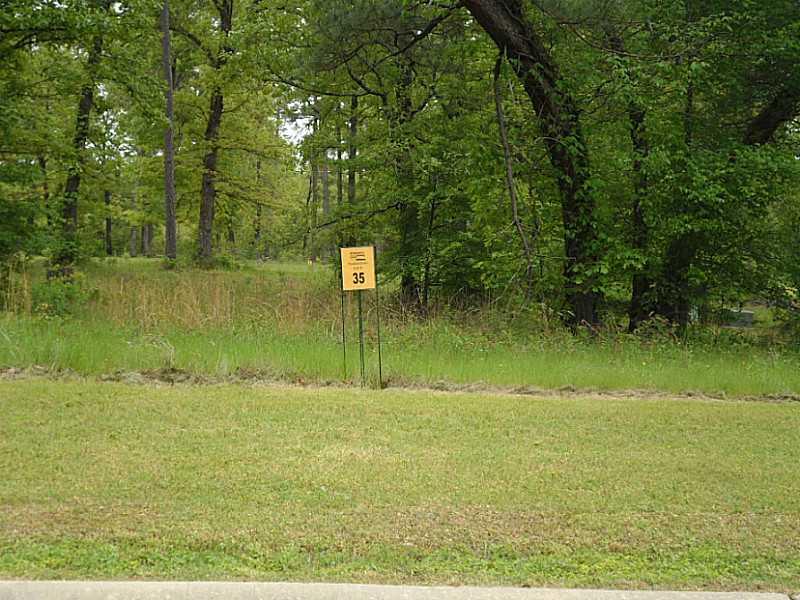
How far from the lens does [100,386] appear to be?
8039 millimetres

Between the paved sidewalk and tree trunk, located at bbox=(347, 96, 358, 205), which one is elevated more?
tree trunk, located at bbox=(347, 96, 358, 205)

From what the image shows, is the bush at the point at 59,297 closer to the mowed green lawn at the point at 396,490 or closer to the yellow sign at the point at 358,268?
the mowed green lawn at the point at 396,490

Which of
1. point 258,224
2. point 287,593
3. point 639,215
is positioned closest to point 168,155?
point 639,215

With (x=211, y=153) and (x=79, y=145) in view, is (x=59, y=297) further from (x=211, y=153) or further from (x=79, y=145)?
(x=211, y=153)

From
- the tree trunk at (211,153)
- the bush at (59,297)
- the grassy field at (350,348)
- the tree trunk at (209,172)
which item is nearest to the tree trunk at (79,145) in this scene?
the bush at (59,297)

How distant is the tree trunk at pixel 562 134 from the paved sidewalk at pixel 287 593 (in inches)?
387

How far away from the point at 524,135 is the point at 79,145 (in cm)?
1264

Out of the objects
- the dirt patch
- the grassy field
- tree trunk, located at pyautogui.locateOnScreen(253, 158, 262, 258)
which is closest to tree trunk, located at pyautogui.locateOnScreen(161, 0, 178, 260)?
tree trunk, located at pyautogui.locateOnScreen(253, 158, 262, 258)

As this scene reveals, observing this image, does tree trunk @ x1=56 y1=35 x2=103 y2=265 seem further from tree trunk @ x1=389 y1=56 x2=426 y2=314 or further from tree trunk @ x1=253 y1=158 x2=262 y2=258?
tree trunk @ x1=253 y1=158 x2=262 y2=258

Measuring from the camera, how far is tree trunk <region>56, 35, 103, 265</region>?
18781 mm

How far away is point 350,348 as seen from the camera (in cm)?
1023

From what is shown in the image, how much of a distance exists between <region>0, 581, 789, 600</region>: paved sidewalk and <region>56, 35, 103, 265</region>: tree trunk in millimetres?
15799

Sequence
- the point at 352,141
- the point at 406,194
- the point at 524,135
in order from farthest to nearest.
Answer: the point at 352,141, the point at 406,194, the point at 524,135

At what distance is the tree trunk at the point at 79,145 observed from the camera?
739 inches
